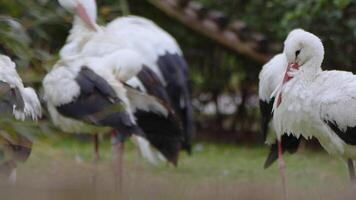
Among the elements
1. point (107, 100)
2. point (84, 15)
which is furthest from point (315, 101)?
point (84, 15)

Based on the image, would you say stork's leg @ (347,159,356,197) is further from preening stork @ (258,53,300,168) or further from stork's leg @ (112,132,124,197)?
stork's leg @ (112,132,124,197)

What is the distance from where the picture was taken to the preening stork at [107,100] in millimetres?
7559

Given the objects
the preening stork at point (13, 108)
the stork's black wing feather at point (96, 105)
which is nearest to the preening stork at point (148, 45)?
the stork's black wing feather at point (96, 105)

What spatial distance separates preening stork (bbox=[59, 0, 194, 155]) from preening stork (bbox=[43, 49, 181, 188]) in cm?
40

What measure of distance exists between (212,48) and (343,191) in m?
4.36

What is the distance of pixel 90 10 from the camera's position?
8867 millimetres

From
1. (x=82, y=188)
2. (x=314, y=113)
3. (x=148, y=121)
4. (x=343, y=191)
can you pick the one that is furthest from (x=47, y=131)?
(x=148, y=121)

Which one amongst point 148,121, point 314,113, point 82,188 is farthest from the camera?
point 148,121

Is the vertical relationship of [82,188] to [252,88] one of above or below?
above

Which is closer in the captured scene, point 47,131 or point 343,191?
point 47,131

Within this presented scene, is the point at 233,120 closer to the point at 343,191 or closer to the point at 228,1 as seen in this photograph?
the point at 228,1

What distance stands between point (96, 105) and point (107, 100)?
102 mm

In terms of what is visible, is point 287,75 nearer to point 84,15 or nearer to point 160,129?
point 160,129

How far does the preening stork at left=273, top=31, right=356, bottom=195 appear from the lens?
6582mm
